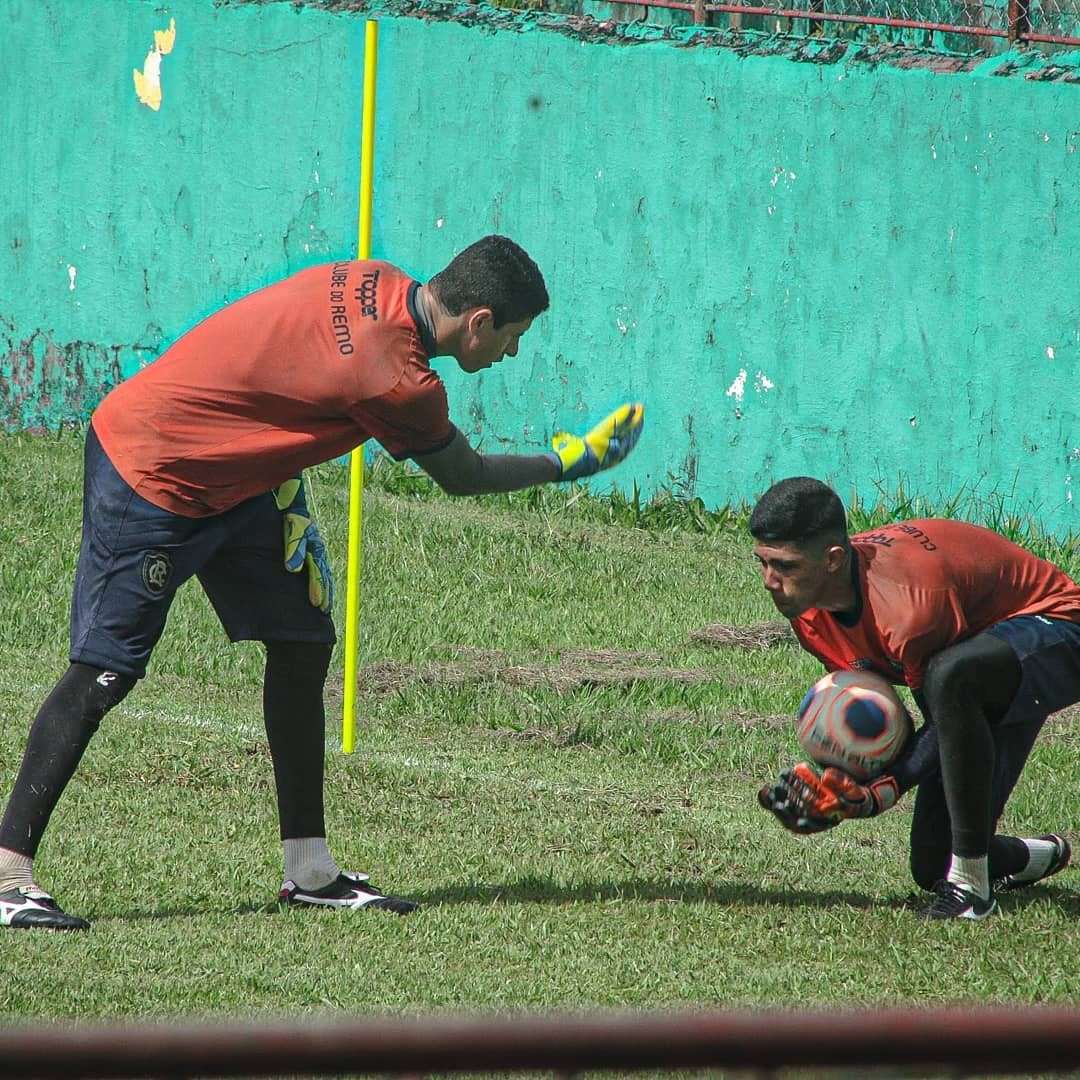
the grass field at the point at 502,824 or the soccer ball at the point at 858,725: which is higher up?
the soccer ball at the point at 858,725

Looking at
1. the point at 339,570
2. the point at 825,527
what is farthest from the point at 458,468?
the point at 339,570

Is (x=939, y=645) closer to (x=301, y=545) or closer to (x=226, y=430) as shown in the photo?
(x=301, y=545)

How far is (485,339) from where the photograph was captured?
471 centimetres

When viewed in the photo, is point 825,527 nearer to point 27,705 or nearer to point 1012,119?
point 27,705

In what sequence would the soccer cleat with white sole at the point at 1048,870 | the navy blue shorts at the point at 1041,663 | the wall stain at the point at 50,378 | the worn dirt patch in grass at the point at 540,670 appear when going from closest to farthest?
the navy blue shorts at the point at 1041,663 < the soccer cleat with white sole at the point at 1048,870 < the worn dirt patch in grass at the point at 540,670 < the wall stain at the point at 50,378

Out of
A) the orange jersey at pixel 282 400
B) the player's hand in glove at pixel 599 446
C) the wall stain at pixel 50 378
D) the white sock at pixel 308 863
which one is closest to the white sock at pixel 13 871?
the white sock at pixel 308 863

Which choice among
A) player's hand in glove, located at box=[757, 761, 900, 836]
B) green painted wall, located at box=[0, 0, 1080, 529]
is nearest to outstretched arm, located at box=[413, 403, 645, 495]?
player's hand in glove, located at box=[757, 761, 900, 836]

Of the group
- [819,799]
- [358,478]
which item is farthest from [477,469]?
[358,478]

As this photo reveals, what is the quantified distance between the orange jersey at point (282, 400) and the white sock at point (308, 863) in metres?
0.98

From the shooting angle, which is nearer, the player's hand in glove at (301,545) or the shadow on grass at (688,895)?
the player's hand in glove at (301,545)

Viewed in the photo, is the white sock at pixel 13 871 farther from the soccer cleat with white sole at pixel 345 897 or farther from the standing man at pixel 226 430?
the soccer cleat with white sole at pixel 345 897

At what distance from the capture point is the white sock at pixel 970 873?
4.77 metres

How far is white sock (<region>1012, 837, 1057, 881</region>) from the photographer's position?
16.9ft

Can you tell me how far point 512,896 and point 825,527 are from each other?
139cm
